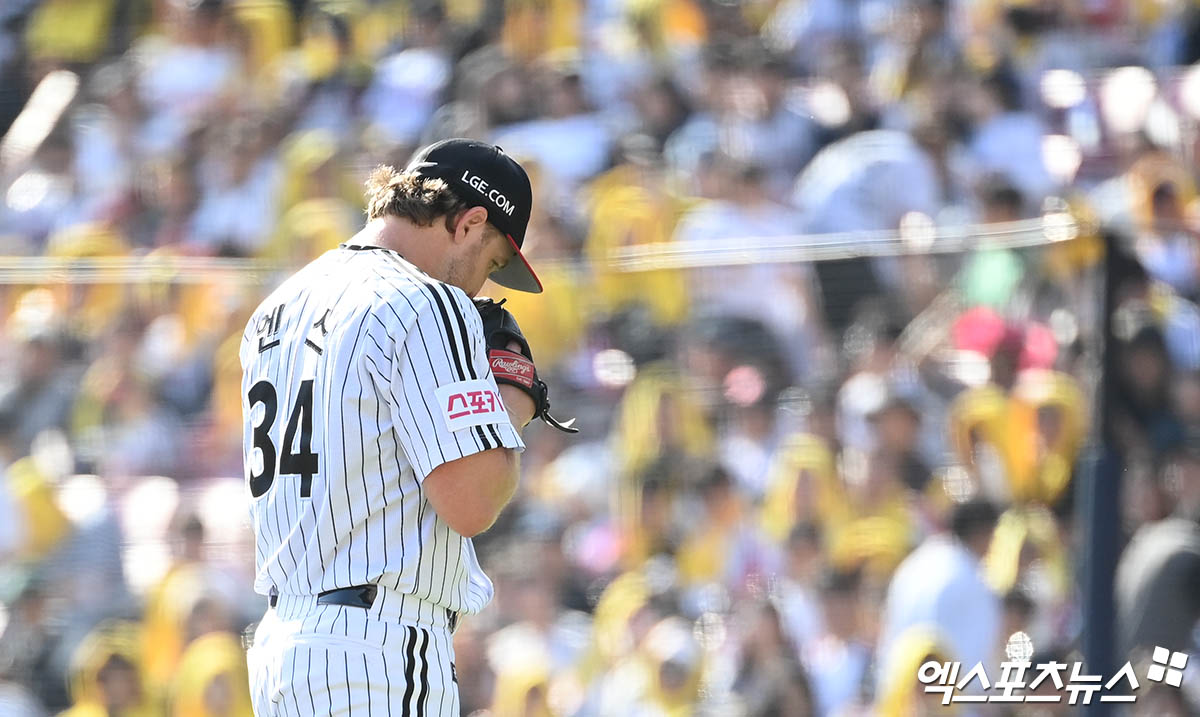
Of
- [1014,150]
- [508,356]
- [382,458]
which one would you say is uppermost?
[1014,150]

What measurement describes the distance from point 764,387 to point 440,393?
2748mm

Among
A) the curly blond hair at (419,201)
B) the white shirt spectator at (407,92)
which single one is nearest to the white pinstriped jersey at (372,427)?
the curly blond hair at (419,201)

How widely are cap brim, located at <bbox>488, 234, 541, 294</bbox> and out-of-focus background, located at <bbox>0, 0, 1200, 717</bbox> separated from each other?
2.17 metres

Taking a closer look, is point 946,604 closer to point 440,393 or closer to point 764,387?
point 764,387

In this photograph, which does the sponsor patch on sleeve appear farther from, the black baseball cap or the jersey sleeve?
the black baseball cap

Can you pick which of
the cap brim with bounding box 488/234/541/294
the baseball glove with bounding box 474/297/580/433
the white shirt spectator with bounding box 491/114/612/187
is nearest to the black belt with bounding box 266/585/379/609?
the baseball glove with bounding box 474/297/580/433

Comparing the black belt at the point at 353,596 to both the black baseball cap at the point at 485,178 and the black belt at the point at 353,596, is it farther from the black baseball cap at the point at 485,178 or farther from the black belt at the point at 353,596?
the black baseball cap at the point at 485,178

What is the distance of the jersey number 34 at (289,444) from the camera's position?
8.66 feet

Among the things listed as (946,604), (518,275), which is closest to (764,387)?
(946,604)

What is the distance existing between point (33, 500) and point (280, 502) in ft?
10.7

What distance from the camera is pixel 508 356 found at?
279 centimetres

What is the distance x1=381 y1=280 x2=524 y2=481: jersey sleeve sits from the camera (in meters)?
2.57

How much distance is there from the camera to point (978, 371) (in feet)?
16.2

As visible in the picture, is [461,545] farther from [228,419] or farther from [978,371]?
[228,419]
